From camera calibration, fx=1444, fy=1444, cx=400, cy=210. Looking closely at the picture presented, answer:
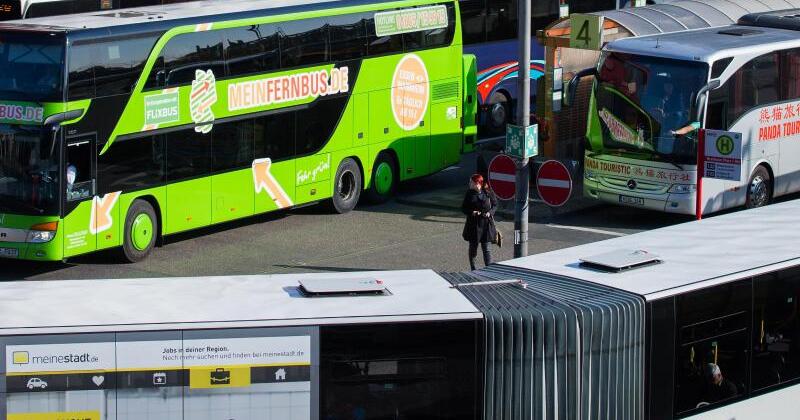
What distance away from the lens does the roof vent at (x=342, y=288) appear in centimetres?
1028

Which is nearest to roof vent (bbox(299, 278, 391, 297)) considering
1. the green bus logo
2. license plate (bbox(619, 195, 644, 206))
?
the green bus logo

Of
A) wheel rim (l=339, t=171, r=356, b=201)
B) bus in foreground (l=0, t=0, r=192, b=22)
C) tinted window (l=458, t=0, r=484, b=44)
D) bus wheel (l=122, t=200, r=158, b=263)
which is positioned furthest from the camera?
tinted window (l=458, t=0, r=484, b=44)

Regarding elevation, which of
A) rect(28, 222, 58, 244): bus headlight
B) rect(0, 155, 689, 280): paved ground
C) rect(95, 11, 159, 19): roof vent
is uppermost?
rect(95, 11, 159, 19): roof vent

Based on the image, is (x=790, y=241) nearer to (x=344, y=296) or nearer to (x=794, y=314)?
(x=794, y=314)

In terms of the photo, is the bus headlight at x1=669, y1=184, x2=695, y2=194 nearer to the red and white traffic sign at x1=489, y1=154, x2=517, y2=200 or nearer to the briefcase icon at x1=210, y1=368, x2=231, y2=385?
the red and white traffic sign at x1=489, y1=154, x2=517, y2=200

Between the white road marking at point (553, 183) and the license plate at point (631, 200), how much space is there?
18.6 ft

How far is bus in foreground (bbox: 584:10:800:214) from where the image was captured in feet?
70.0

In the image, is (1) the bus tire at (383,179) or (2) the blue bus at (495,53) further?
(2) the blue bus at (495,53)

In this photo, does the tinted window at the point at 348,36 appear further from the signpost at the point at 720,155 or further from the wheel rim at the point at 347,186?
the signpost at the point at 720,155

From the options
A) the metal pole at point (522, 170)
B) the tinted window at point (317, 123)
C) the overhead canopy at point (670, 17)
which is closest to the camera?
A: the metal pole at point (522, 170)

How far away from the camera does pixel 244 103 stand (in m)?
20.9

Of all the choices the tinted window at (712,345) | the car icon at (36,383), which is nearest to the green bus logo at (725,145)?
the tinted window at (712,345)

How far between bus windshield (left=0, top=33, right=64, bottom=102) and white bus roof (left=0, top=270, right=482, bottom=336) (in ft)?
26.0

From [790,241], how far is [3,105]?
1039cm
